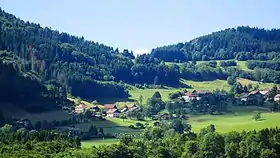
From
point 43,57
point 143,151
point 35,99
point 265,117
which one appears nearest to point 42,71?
point 43,57

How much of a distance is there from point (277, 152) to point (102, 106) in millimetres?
83443

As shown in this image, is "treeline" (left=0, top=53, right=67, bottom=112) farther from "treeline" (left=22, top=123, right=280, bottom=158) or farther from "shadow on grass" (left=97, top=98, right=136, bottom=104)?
"treeline" (left=22, top=123, right=280, bottom=158)

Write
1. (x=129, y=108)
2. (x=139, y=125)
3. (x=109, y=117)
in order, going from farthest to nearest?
(x=129, y=108), (x=109, y=117), (x=139, y=125)

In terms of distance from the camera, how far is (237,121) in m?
122

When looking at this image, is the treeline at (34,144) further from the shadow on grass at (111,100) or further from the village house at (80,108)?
the shadow on grass at (111,100)

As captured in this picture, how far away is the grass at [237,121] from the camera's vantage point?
111 metres

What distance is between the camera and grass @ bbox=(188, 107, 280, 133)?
4375 inches

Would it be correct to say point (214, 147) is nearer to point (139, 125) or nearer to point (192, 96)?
point (139, 125)

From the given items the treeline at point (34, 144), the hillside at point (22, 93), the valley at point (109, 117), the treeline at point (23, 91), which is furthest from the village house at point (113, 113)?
the treeline at point (34, 144)

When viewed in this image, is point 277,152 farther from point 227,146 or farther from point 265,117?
point 265,117

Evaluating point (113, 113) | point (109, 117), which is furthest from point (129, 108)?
point (109, 117)

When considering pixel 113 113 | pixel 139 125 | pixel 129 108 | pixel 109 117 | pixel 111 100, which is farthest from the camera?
pixel 111 100

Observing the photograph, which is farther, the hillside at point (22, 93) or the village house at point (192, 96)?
the village house at point (192, 96)

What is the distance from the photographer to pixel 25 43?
628 feet
